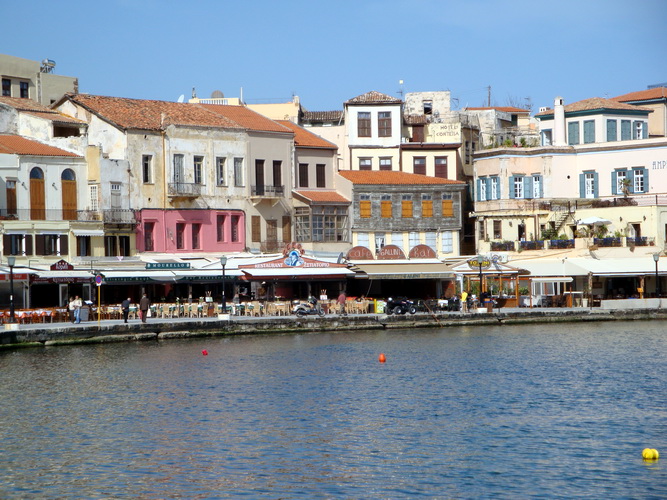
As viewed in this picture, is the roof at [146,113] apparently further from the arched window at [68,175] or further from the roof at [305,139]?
the roof at [305,139]

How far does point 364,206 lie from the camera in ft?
207

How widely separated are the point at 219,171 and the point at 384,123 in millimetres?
13449

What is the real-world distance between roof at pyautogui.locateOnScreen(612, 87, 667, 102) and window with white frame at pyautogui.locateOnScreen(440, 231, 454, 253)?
18241 mm

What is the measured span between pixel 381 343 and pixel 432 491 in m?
25.0

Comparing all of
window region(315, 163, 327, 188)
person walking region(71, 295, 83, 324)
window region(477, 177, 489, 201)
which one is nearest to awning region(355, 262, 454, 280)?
window region(315, 163, 327, 188)

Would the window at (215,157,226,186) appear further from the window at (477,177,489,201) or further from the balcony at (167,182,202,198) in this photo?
the window at (477,177,489,201)

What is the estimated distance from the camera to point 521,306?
194 ft

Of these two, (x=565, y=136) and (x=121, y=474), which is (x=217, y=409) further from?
(x=565, y=136)

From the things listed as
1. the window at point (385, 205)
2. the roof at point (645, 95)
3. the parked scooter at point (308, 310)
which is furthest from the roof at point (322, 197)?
the roof at point (645, 95)

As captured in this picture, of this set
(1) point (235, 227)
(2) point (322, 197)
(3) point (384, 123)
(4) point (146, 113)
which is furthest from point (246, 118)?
(3) point (384, 123)

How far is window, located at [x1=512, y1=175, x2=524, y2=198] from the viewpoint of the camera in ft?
216

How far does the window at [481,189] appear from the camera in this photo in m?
66.8

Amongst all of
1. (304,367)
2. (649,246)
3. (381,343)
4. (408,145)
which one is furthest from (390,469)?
(408,145)

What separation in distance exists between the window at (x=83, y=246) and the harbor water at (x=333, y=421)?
33.8ft
